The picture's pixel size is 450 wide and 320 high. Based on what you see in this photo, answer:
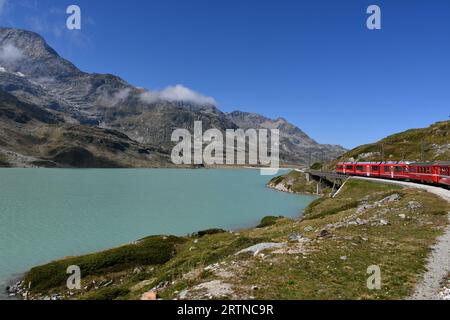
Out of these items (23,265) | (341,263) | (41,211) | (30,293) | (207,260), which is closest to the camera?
(341,263)

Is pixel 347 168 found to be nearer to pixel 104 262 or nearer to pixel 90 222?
pixel 90 222

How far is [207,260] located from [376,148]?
428 feet

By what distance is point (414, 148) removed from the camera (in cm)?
12138

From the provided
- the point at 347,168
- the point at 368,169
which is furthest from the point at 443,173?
the point at 347,168

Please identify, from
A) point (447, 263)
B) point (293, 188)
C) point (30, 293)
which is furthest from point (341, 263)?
point (293, 188)

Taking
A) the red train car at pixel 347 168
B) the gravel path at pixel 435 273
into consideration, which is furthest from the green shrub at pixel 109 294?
the red train car at pixel 347 168

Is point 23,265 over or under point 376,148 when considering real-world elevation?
under

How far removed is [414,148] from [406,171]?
54.9 m

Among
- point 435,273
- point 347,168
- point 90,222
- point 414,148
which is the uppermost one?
point 414,148

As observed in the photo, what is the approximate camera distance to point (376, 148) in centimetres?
13862
